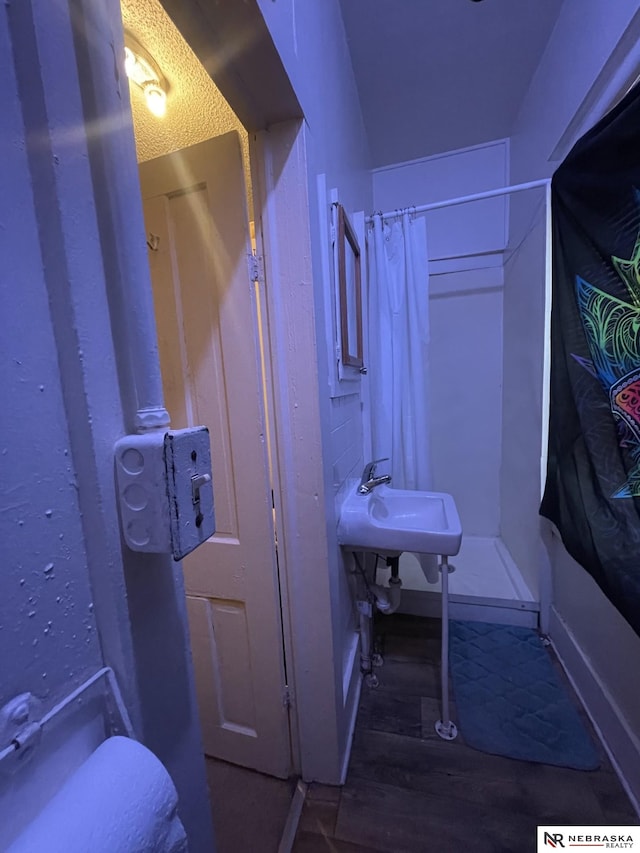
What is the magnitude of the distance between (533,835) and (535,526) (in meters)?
1.17

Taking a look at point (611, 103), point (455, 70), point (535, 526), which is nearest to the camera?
point (611, 103)

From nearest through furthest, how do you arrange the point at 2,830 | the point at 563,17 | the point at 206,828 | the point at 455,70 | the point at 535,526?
the point at 2,830
the point at 206,828
the point at 563,17
the point at 455,70
the point at 535,526

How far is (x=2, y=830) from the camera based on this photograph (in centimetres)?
23

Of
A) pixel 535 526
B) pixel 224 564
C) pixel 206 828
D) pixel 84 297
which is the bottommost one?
pixel 535 526

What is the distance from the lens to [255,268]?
2.85 ft

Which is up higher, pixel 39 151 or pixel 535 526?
pixel 39 151

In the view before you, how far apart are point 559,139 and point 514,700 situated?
2.34m

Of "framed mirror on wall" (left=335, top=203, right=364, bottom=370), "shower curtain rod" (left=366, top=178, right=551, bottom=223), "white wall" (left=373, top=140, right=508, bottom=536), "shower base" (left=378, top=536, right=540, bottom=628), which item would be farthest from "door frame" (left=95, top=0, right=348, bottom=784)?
"white wall" (left=373, top=140, right=508, bottom=536)

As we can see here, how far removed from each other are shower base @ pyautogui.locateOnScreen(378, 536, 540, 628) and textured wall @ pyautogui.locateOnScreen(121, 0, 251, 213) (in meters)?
2.03

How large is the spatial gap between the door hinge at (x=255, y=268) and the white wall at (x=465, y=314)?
5.48 ft

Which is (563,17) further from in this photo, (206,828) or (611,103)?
(206,828)

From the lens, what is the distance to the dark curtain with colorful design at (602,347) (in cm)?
98

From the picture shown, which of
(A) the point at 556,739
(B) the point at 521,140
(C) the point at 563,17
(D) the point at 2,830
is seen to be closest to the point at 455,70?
(C) the point at 563,17

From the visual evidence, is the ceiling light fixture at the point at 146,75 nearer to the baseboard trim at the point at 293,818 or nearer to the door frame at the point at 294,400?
the door frame at the point at 294,400
